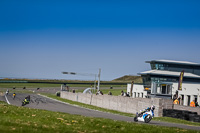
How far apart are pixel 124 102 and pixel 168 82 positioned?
2703 centimetres

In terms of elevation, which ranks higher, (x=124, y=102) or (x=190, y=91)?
(x=190, y=91)

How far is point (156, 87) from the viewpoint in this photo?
71312mm

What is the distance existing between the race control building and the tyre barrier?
2468cm

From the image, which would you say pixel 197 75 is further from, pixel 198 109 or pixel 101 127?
pixel 101 127

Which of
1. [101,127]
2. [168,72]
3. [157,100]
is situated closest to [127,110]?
[157,100]

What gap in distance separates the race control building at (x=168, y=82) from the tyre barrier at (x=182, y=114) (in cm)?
2468

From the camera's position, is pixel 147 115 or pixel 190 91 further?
pixel 190 91

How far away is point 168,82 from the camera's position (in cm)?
7031

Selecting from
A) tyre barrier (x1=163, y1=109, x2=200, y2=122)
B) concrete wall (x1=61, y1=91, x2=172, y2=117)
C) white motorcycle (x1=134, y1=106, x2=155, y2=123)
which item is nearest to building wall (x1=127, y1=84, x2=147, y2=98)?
concrete wall (x1=61, y1=91, x2=172, y2=117)

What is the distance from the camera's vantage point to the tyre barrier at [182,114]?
30.8 metres

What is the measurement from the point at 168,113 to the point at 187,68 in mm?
48785

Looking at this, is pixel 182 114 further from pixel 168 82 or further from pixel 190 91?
pixel 168 82

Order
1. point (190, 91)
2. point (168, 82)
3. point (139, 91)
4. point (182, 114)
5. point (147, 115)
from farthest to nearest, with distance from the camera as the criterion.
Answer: point (139, 91)
point (168, 82)
point (190, 91)
point (182, 114)
point (147, 115)

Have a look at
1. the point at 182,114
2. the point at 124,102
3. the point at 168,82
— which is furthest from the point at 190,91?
the point at 182,114
